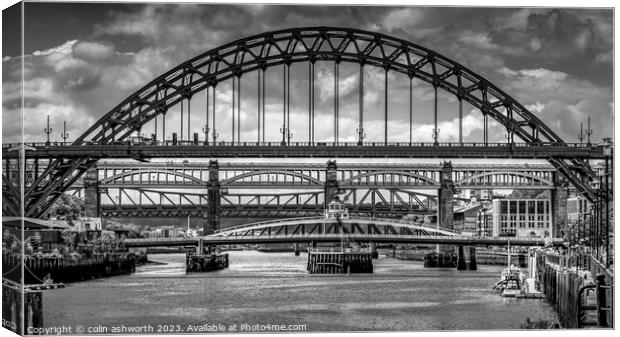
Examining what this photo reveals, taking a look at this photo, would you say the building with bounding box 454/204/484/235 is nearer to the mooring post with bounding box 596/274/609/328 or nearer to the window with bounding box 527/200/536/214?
the window with bounding box 527/200/536/214

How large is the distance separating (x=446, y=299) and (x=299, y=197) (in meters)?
35.1

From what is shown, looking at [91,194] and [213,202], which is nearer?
[91,194]

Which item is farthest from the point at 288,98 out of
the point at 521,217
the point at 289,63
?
the point at 521,217

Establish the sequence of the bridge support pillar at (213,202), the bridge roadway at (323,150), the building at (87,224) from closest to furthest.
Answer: the bridge roadway at (323,150) → the building at (87,224) → the bridge support pillar at (213,202)

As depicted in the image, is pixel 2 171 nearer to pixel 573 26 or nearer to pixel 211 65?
pixel 573 26

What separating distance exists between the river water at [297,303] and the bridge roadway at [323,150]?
200 inches

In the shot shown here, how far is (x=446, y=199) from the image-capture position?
6694 cm

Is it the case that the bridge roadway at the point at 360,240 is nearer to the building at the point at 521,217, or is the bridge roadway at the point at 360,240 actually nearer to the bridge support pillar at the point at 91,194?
the bridge support pillar at the point at 91,194

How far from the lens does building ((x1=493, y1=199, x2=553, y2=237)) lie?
70250 mm

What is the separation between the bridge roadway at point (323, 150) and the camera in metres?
45.9

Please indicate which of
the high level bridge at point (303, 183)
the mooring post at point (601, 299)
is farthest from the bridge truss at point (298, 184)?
the mooring post at point (601, 299)

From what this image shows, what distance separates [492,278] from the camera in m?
55.2

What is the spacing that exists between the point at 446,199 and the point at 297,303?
29.5 meters

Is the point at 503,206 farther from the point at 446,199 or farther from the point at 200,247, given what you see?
the point at 200,247
